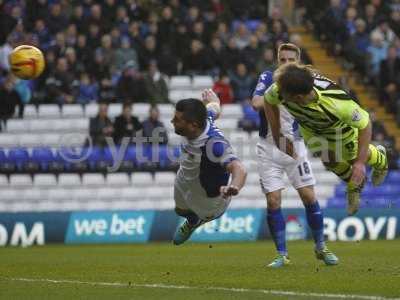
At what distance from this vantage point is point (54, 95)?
78.1ft

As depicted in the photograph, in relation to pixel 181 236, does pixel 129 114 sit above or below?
above

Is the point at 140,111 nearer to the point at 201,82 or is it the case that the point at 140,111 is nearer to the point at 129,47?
the point at 129,47

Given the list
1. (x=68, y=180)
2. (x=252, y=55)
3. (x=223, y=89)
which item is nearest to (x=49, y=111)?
(x=68, y=180)

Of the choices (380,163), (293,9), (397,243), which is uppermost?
(293,9)

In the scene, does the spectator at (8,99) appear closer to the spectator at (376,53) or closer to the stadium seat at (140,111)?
the stadium seat at (140,111)

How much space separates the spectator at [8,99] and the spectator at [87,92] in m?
1.33

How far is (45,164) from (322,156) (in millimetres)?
11223

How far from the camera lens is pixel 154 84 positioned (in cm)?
2398

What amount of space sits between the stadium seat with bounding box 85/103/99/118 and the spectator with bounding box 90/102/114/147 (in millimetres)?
806

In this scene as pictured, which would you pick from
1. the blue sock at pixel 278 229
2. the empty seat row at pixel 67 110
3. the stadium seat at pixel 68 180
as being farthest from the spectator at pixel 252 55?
the blue sock at pixel 278 229

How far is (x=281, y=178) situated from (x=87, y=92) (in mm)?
11198

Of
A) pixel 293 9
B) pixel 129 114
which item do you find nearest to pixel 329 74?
pixel 293 9

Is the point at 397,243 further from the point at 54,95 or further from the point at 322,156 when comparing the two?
the point at 54,95

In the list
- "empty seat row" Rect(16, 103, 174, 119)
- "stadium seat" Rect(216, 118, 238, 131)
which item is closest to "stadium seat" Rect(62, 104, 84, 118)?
"empty seat row" Rect(16, 103, 174, 119)
